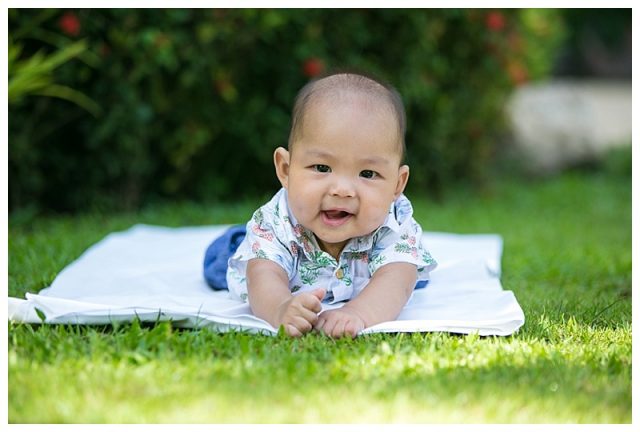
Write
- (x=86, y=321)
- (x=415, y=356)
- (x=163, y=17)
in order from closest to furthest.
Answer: (x=415, y=356) < (x=86, y=321) < (x=163, y=17)

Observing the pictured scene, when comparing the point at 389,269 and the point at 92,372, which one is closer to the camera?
the point at 92,372

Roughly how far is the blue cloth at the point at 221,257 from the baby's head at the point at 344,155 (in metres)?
0.56

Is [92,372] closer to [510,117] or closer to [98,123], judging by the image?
[98,123]

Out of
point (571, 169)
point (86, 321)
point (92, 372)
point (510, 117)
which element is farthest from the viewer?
point (571, 169)

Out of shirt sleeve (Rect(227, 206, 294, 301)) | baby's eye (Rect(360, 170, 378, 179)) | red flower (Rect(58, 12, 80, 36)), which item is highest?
red flower (Rect(58, 12, 80, 36))

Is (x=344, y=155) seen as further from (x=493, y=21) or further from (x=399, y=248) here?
(x=493, y=21)

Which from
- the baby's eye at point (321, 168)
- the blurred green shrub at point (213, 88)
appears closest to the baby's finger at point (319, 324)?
the baby's eye at point (321, 168)

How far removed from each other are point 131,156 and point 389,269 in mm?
3032

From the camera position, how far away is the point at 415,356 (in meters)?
2.27

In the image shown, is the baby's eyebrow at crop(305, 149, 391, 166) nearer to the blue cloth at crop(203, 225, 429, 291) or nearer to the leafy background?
the blue cloth at crop(203, 225, 429, 291)

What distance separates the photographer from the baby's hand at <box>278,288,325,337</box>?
2457 mm

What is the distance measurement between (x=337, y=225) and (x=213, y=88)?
9.98 ft

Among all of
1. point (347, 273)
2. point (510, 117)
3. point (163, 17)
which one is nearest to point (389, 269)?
point (347, 273)

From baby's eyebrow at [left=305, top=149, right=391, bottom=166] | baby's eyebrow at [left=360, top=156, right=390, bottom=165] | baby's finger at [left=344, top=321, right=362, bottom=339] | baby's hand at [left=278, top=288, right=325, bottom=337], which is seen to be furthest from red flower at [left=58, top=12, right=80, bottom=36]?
baby's finger at [left=344, top=321, right=362, bottom=339]
